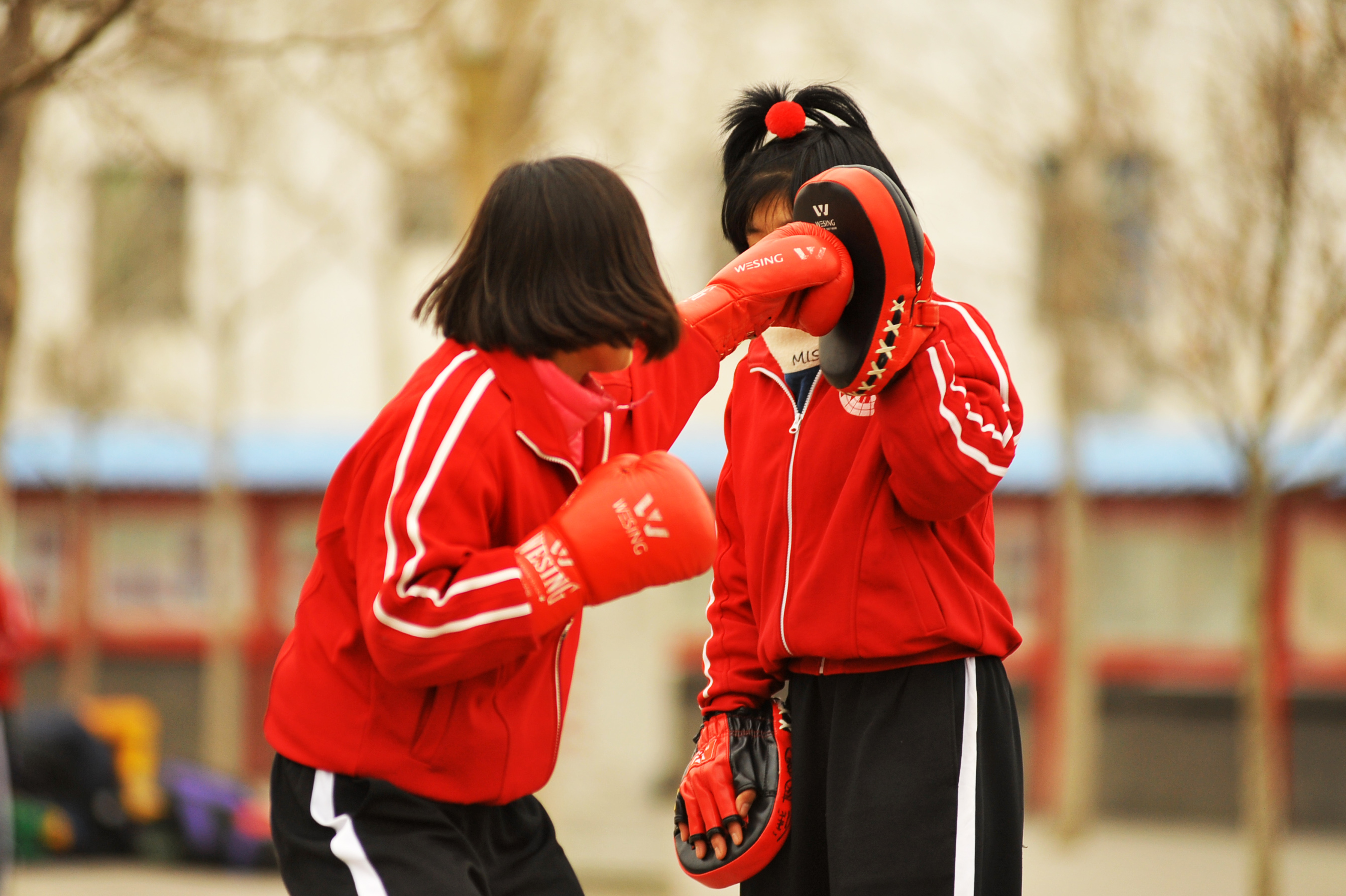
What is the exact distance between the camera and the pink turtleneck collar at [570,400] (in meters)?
1.80

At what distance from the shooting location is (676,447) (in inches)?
379

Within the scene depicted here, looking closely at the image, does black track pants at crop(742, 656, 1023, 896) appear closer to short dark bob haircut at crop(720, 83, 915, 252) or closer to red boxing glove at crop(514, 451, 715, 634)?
red boxing glove at crop(514, 451, 715, 634)

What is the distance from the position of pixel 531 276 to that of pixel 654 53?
6077mm

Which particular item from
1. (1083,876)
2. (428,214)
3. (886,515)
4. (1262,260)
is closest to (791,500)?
(886,515)

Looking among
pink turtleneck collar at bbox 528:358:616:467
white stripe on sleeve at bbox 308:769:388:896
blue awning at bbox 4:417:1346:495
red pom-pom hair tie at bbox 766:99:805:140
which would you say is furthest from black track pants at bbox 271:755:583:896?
blue awning at bbox 4:417:1346:495

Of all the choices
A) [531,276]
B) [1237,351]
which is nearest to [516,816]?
[531,276]

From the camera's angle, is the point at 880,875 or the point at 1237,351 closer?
the point at 880,875

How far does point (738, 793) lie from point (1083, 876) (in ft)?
17.7

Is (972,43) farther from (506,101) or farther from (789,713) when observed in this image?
(789,713)

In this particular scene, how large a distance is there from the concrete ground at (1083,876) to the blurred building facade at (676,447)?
2.38ft

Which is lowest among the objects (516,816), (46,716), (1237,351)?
(46,716)

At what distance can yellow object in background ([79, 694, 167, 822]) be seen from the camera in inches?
281

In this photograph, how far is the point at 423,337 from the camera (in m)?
10.7

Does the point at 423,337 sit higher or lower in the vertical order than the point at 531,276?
higher
